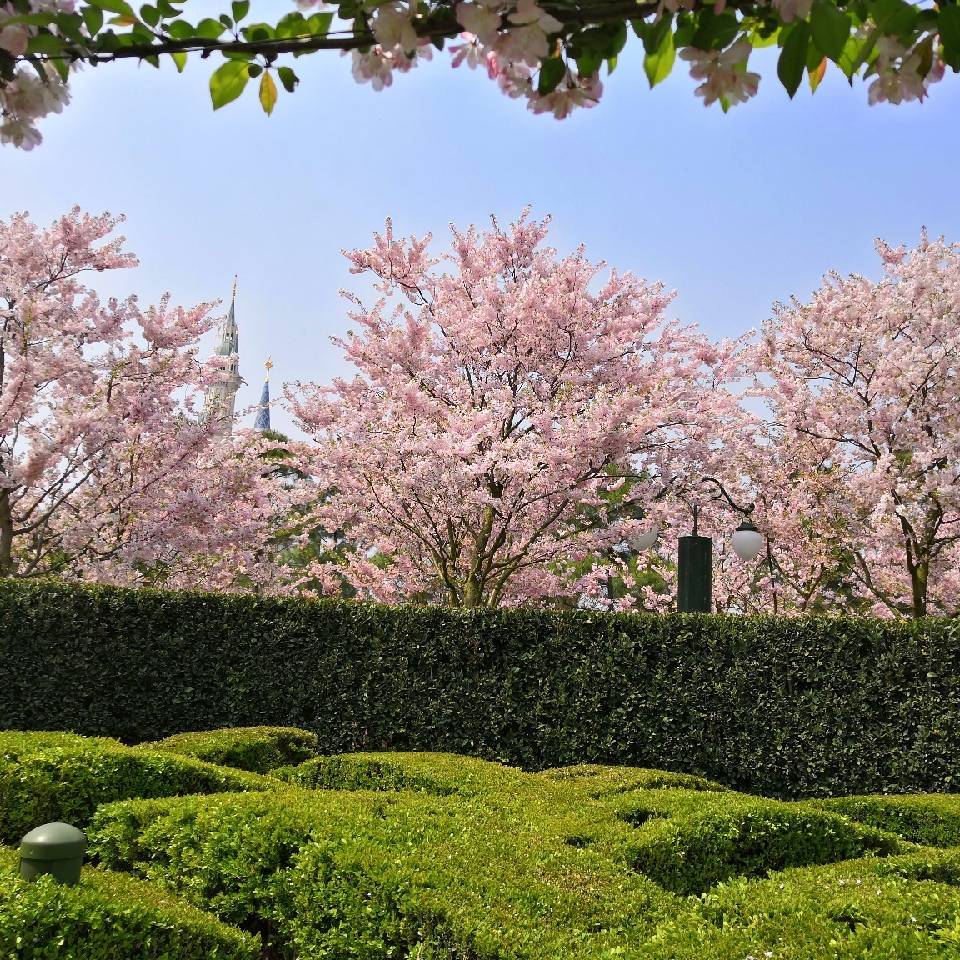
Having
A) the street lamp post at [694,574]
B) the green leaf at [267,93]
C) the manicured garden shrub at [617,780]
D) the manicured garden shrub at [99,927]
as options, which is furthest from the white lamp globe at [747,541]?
the green leaf at [267,93]

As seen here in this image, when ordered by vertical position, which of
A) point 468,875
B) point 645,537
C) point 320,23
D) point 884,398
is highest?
point 884,398

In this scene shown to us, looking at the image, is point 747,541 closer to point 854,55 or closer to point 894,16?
point 854,55

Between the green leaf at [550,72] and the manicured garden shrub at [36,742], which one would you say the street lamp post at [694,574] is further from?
the green leaf at [550,72]

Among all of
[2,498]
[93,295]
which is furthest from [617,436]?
[2,498]

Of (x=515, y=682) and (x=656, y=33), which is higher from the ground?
(x=656, y=33)

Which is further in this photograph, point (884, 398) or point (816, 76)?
point (884, 398)

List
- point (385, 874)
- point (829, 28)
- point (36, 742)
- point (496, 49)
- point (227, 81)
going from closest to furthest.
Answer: point (829, 28), point (496, 49), point (227, 81), point (385, 874), point (36, 742)

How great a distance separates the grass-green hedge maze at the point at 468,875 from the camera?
334 cm

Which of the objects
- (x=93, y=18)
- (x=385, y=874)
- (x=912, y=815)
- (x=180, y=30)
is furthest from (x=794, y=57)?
(x=912, y=815)

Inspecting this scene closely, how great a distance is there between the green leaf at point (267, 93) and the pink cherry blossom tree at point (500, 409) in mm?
8957

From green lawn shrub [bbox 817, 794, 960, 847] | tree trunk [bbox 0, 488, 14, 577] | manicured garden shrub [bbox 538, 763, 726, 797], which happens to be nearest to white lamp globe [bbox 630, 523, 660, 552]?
manicured garden shrub [bbox 538, 763, 726, 797]

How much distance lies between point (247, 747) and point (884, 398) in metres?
9.27

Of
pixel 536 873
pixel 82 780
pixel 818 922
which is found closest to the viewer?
pixel 818 922

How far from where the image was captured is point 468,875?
4.00 m
